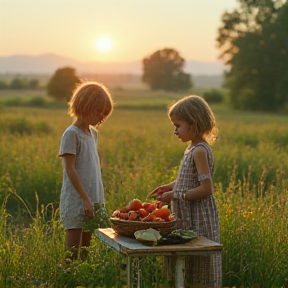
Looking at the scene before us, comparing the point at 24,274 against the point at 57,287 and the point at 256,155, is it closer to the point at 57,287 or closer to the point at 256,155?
the point at 57,287

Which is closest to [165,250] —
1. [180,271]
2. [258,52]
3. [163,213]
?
[180,271]

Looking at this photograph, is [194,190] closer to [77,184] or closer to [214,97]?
[77,184]

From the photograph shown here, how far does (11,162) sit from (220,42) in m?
53.8

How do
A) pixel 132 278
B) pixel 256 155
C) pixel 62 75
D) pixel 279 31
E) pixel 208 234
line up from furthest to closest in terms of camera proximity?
pixel 62 75
pixel 279 31
pixel 256 155
pixel 208 234
pixel 132 278

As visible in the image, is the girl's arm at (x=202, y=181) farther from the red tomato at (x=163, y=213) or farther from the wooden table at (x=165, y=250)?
the wooden table at (x=165, y=250)

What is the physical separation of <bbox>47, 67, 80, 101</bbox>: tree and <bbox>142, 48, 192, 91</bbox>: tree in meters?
14.1

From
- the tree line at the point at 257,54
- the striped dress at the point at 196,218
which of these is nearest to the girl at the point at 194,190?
the striped dress at the point at 196,218

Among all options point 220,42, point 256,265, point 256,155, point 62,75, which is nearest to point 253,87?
point 220,42

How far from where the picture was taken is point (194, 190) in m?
4.98

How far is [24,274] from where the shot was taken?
5.30 m

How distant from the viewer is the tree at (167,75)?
328ft

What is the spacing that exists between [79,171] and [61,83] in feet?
271

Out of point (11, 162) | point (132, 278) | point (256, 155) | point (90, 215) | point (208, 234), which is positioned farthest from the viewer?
point (256, 155)

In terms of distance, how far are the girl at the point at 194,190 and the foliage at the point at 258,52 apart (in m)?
53.6
